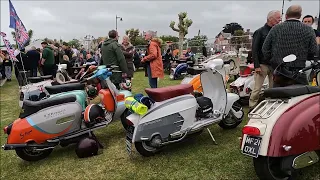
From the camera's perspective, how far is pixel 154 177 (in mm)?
3234

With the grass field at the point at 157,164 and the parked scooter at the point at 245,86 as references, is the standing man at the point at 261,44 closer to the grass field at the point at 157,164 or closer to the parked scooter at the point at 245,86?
the grass field at the point at 157,164

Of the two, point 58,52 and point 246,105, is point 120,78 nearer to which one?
point 246,105

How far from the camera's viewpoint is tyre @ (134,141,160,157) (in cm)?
360

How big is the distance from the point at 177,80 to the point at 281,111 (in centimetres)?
851

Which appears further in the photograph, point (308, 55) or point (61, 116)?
point (61, 116)

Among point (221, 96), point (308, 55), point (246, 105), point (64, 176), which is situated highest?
point (308, 55)

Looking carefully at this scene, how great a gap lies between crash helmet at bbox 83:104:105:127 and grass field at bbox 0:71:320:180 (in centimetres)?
44

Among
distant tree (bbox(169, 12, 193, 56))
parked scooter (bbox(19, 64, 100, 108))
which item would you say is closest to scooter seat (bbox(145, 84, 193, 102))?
parked scooter (bbox(19, 64, 100, 108))

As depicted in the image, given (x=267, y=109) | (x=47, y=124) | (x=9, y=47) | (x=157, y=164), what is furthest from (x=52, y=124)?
(x=9, y=47)

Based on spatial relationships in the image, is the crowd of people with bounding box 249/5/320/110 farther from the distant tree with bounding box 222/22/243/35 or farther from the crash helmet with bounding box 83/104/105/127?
the distant tree with bounding box 222/22/243/35

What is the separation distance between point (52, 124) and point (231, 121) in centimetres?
257

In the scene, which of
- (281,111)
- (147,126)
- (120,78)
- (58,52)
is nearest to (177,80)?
(58,52)

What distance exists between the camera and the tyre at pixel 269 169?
8.32ft

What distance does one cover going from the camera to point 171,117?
363 centimetres
